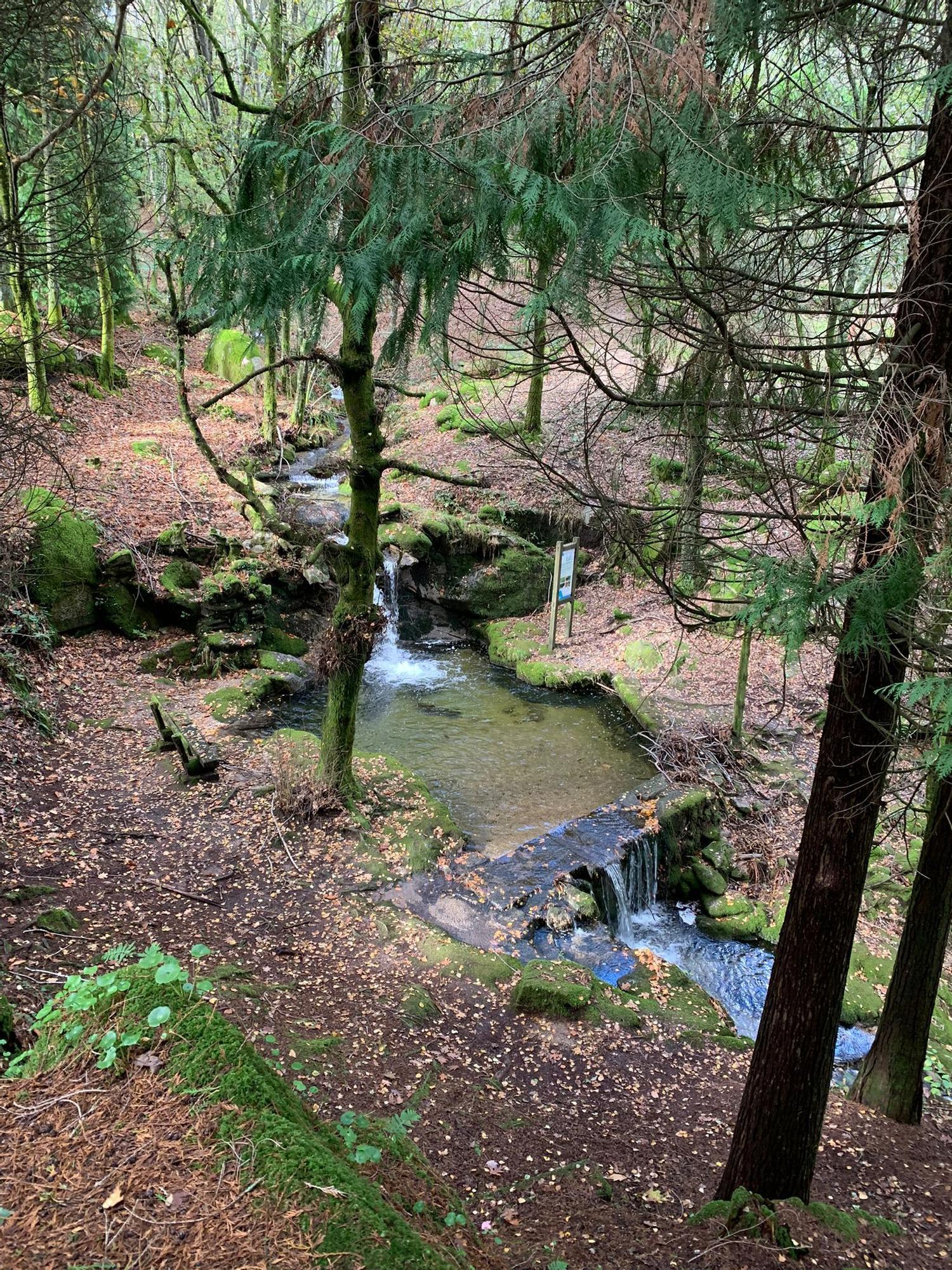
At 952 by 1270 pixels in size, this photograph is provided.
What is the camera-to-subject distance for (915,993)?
5.09 meters

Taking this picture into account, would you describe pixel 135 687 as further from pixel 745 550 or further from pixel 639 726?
pixel 745 550

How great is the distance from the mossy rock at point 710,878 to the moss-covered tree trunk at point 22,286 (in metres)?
8.24

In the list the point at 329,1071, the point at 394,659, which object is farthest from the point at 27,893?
the point at 394,659

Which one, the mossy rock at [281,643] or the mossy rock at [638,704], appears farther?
the mossy rock at [281,643]

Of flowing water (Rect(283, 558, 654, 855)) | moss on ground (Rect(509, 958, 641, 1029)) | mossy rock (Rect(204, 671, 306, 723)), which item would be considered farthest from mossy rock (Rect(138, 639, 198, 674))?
moss on ground (Rect(509, 958, 641, 1029))

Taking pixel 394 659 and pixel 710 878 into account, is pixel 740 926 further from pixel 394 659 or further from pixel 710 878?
pixel 394 659

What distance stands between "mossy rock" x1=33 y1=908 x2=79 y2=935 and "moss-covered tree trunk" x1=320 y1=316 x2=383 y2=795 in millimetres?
3042

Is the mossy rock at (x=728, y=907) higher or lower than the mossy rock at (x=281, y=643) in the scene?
lower

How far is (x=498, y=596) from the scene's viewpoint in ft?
51.2

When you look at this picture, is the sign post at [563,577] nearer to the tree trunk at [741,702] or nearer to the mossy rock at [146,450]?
the tree trunk at [741,702]

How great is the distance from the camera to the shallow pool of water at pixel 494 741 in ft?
30.7

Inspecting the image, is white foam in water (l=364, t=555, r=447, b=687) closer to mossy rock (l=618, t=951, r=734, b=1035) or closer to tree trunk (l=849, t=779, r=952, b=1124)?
mossy rock (l=618, t=951, r=734, b=1035)

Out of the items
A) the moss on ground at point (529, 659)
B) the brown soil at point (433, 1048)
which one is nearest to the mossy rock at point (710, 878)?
the brown soil at point (433, 1048)

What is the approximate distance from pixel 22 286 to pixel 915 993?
1225cm
